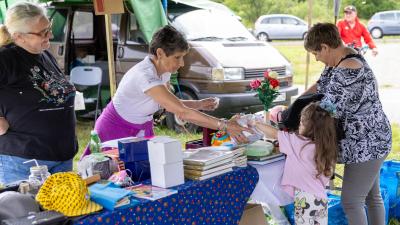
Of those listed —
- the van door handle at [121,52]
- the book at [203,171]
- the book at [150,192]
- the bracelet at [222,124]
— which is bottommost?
the book at [150,192]

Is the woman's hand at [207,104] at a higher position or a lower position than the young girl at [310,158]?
higher

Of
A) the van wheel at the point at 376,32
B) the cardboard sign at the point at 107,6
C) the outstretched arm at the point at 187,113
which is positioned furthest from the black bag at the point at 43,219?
the van wheel at the point at 376,32

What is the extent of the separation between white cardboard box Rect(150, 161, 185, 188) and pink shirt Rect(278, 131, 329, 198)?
0.69m

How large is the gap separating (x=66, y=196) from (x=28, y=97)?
2.64ft

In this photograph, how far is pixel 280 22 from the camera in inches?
806

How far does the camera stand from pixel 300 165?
2.61 m

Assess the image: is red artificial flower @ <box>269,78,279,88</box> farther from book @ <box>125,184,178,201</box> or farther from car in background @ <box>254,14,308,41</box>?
car in background @ <box>254,14,308,41</box>

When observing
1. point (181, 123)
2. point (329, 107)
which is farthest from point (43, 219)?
point (181, 123)

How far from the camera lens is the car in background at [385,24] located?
1981 centimetres

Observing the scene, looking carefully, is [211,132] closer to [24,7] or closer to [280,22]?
[24,7]

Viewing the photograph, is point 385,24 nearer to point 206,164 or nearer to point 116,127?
point 116,127

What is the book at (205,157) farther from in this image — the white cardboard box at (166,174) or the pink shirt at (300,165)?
the pink shirt at (300,165)

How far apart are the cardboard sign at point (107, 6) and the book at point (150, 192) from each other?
2.28 meters

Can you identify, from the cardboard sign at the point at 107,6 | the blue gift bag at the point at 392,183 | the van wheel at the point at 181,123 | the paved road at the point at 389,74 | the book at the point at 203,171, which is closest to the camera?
the book at the point at 203,171
